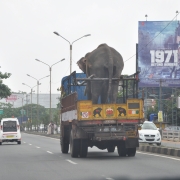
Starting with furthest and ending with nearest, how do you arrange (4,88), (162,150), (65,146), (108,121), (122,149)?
(4,88) → (65,146) → (162,150) → (122,149) → (108,121)

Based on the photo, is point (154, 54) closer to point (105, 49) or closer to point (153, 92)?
point (153, 92)

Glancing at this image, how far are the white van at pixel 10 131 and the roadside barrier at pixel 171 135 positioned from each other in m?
12.7

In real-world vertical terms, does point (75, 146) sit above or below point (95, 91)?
below

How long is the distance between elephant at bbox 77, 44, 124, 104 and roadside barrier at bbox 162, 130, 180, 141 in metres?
25.8

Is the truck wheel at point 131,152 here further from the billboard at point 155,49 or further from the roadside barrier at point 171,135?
the billboard at point 155,49

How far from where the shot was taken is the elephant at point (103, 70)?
20.9 meters

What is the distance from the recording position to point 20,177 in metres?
14.3

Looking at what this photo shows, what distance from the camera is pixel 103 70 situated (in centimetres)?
2117

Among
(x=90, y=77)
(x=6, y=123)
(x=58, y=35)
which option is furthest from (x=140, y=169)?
(x=58, y=35)

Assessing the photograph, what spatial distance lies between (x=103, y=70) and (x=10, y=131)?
20292 millimetres

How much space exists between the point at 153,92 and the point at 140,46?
1444 centimetres

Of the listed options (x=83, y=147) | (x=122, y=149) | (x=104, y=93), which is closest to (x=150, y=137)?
(x=122, y=149)

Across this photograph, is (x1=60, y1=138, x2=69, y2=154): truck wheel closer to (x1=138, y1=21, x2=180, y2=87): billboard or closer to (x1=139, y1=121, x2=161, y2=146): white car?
(x1=139, y1=121, x2=161, y2=146): white car

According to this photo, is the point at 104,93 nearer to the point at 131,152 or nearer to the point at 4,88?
the point at 131,152
